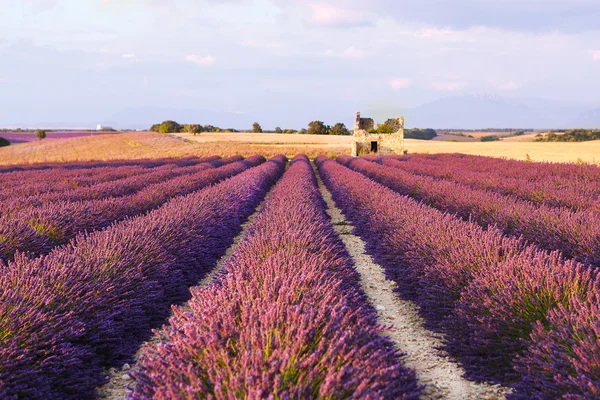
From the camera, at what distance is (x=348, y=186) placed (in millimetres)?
9594

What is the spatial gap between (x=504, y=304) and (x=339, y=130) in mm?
65209

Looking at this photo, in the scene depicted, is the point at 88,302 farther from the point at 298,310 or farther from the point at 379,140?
the point at 379,140

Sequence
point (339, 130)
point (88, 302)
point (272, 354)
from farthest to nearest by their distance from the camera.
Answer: point (339, 130) < point (88, 302) < point (272, 354)

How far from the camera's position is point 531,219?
16.3 ft

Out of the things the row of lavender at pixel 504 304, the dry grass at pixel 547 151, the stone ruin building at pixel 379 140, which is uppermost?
the stone ruin building at pixel 379 140

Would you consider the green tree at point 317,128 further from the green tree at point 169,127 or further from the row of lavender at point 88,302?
the row of lavender at point 88,302

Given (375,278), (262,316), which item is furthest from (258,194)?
(262,316)

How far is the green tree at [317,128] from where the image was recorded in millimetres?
67250

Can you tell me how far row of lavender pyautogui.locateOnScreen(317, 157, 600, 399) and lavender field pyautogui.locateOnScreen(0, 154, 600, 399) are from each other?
0.01m

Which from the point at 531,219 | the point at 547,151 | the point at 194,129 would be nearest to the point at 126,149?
the point at 194,129

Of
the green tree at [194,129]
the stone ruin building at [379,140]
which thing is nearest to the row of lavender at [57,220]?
the stone ruin building at [379,140]

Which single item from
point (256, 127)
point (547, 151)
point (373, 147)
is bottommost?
point (547, 151)

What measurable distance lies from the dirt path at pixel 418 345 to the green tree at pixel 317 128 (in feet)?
206

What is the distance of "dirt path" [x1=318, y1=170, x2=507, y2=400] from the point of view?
2.46 metres
